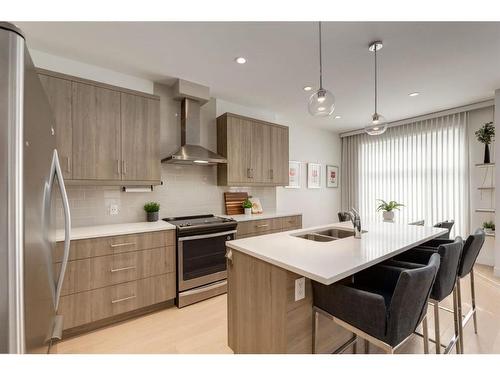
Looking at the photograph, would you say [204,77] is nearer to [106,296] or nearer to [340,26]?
[340,26]

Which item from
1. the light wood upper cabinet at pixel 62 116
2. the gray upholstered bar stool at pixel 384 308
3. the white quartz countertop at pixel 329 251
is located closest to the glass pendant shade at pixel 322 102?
the white quartz countertop at pixel 329 251

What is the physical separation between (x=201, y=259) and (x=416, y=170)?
14.1 ft

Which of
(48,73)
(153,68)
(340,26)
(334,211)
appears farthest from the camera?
(334,211)

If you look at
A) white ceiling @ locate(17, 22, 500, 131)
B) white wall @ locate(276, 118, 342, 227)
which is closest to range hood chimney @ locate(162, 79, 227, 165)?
white ceiling @ locate(17, 22, 500, 131)

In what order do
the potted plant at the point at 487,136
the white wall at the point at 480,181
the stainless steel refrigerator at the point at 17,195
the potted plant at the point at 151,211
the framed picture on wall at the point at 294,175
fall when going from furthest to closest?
the framed picture on wall at the point at 294,175 → the white wall at the point at 480,181 → the potted plant at the point at 487,136 → the potted plant at the point at 151,211 → the stainless steel refrigerator at the point at 17,195

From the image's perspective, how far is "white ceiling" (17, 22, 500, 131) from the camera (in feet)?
6.36

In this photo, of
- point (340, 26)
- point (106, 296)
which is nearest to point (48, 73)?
point (106, 296)

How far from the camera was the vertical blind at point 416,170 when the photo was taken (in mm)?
4016

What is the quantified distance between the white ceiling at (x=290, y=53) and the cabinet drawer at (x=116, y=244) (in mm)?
1786

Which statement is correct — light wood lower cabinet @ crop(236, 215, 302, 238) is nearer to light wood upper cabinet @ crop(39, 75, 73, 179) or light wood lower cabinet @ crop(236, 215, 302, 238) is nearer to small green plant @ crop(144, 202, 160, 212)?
small green plant @ crop(144, 202, 160, 212)

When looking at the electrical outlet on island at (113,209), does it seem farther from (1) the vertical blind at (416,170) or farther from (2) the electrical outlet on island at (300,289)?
(1) the vertical blind at (416,170)

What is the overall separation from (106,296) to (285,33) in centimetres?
284

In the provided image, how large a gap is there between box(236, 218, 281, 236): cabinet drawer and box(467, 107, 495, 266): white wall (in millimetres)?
3318
